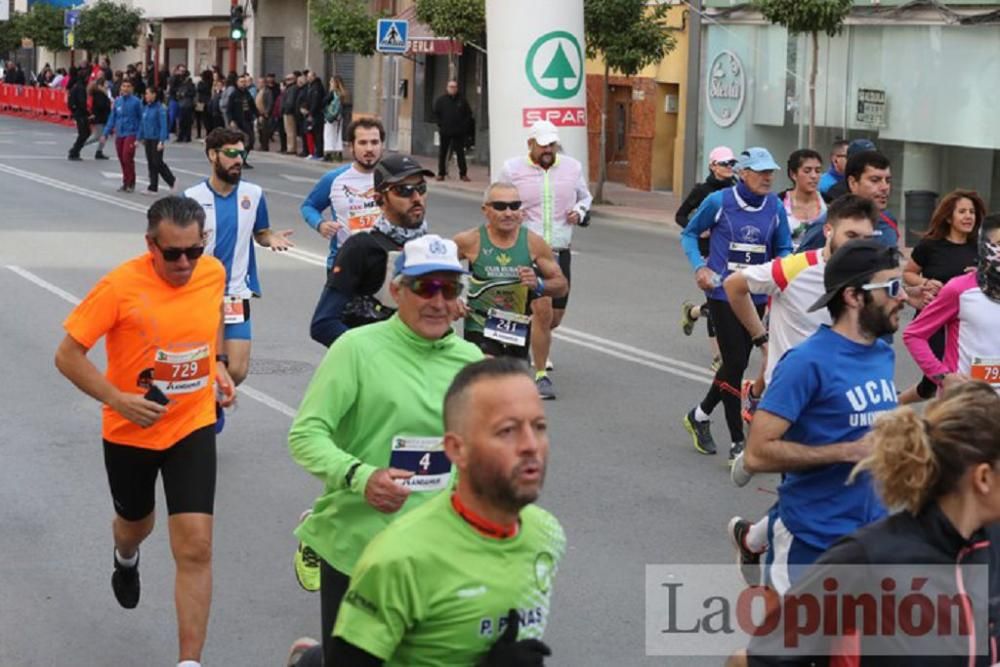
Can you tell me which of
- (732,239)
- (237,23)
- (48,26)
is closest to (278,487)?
(732,239)

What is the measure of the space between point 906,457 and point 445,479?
5.67 feet

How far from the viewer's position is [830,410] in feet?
18.9

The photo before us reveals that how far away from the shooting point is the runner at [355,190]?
11289 millimetres

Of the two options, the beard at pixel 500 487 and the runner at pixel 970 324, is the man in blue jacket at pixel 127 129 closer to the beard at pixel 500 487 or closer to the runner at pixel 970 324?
the runner at pixel 970 324

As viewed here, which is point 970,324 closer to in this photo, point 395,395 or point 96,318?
point 395,395

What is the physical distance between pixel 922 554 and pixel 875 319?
6.07ft

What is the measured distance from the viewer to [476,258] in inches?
424

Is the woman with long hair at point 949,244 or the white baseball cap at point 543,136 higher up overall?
the white baseball cap at point 543,136

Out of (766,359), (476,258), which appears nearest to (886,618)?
(766,359)

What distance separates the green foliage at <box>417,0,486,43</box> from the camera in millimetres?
35500

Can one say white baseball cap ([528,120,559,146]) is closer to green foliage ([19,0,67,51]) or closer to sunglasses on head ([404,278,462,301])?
sunglasses on head ([404,278,462,301])

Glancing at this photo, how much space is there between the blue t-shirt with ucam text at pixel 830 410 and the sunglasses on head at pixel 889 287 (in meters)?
0.17

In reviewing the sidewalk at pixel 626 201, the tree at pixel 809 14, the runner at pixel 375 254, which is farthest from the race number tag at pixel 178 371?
the sidewalk at pixel 626 201

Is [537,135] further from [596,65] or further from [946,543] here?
[596,65]
